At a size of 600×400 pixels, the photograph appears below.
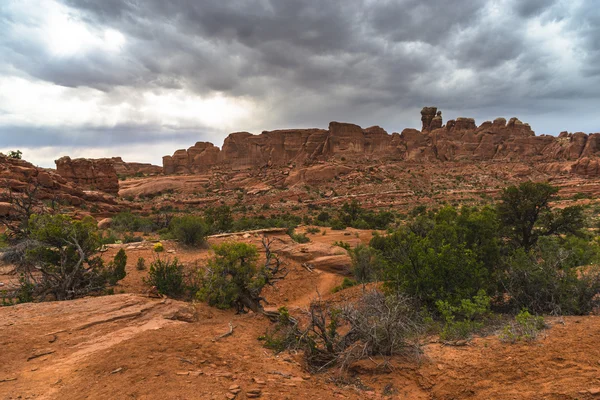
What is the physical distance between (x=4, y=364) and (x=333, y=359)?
5.42m

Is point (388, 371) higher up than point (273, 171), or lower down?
lower down

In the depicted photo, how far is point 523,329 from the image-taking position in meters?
5.32

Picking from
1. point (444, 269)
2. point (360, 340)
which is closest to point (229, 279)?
point (360, 340)

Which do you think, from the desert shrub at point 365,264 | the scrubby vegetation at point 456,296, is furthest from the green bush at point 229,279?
the desert shrub at point 365,264

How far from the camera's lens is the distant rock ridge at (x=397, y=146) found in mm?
67938

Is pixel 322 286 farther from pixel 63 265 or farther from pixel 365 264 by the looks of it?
pixel 63 265

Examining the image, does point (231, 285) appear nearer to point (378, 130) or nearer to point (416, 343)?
point (416, 343)

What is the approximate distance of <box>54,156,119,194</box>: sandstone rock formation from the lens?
44531mm

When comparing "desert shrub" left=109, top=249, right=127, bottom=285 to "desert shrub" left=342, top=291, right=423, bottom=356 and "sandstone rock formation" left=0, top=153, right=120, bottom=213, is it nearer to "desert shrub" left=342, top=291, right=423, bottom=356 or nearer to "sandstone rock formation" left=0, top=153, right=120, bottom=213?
"desert shrub" left=342, top=291, right=423, bottom=356

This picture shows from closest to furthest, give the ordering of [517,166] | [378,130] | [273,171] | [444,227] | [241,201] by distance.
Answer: [444,227]
[241,201]
[517,166]
[273,171]
[378,130]

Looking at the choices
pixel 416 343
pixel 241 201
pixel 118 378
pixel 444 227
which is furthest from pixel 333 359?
pixel 241 201

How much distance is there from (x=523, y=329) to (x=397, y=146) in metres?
72.3

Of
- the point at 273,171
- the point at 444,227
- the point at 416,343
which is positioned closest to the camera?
the point at 416,343

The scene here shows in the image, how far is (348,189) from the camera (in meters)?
53.3
